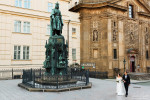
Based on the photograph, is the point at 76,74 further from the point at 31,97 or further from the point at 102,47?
the point at 102,47

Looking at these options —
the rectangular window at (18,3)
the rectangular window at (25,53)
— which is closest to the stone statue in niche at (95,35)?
the rectangular window at (25,53)

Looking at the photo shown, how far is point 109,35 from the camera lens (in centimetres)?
2539

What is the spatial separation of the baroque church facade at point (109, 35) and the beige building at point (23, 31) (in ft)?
13.2

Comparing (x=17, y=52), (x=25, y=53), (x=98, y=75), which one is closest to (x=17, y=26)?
(x=17, y=52)

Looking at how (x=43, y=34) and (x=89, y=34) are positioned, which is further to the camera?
(x=89, y=34)

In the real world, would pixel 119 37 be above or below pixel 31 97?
above

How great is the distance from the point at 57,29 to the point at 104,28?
1364 cm

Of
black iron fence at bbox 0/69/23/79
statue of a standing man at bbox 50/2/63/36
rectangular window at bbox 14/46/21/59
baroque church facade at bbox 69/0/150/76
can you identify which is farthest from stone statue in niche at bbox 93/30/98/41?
statue of a standing man at bbox 50/2/63/36

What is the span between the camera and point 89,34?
26875 mm

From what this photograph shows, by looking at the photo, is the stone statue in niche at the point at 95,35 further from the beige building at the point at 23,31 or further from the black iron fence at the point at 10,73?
the black iron fence at the point at 10,73

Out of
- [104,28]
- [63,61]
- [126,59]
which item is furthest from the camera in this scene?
[126,59]

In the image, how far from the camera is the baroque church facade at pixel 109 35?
25.4 m

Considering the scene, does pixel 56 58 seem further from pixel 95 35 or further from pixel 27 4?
pixel 95 35

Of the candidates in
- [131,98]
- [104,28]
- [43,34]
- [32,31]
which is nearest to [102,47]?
[104,28]
